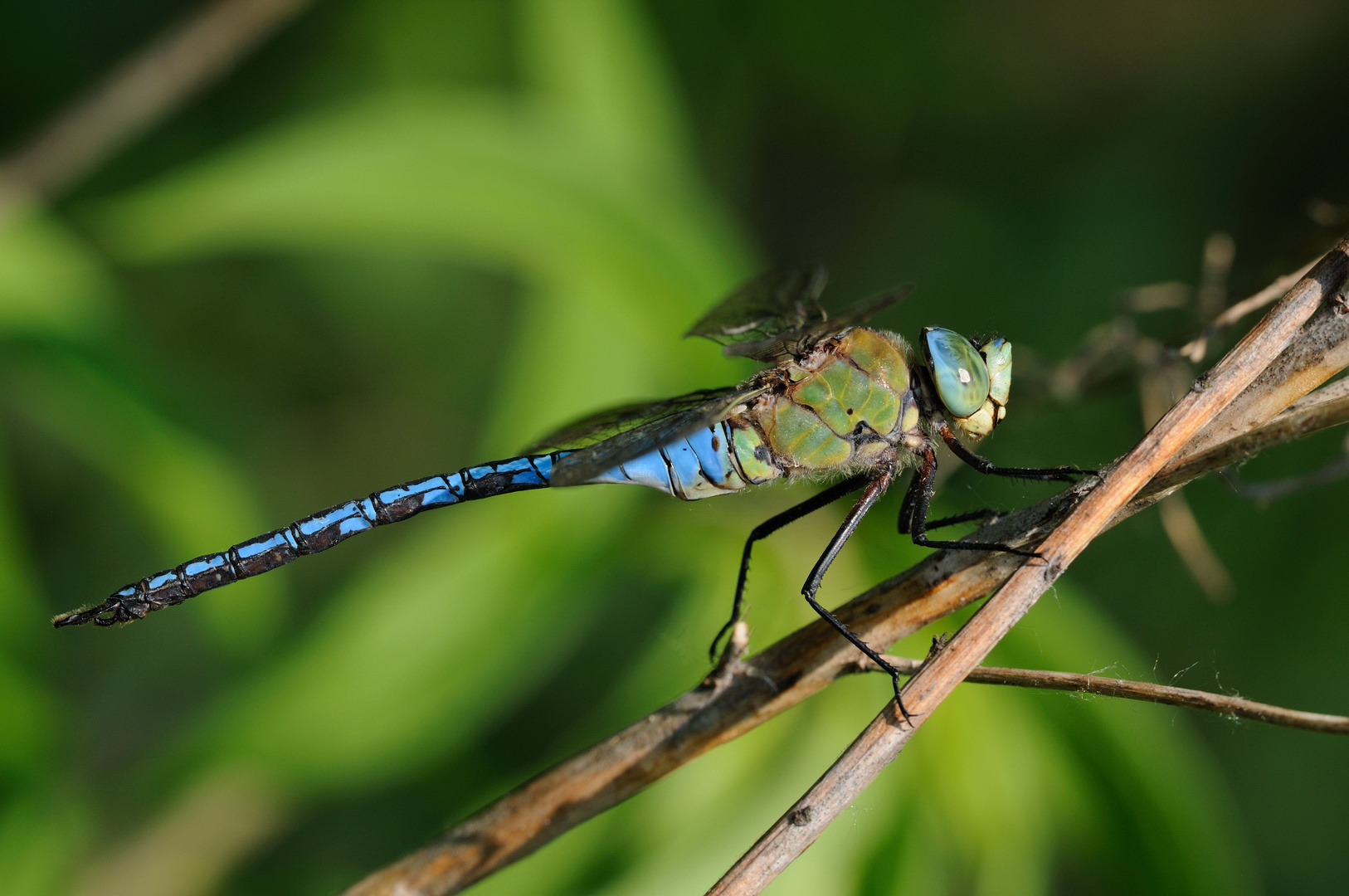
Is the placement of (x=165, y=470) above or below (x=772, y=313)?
above

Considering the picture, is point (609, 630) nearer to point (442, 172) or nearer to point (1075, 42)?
point (442, 172)

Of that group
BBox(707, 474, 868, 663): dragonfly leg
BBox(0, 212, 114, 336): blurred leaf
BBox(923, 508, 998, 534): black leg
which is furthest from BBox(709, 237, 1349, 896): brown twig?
BBox(0, 212, 114, 336): blurred leaf

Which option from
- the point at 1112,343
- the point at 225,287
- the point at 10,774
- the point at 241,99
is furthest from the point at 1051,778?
the point at 241,99

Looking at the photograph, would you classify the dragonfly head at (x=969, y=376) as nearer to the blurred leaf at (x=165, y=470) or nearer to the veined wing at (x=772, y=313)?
the veined wing at (x=772, y=313)

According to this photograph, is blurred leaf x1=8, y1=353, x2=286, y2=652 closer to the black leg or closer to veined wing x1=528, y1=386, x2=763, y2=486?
veined wing x1=528, y1=386, x2=763, y2=486

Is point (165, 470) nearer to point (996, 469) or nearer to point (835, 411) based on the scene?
point (835, 411)

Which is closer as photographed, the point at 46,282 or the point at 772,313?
the point at 772,313

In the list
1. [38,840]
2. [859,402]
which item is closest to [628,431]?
[859,402]
